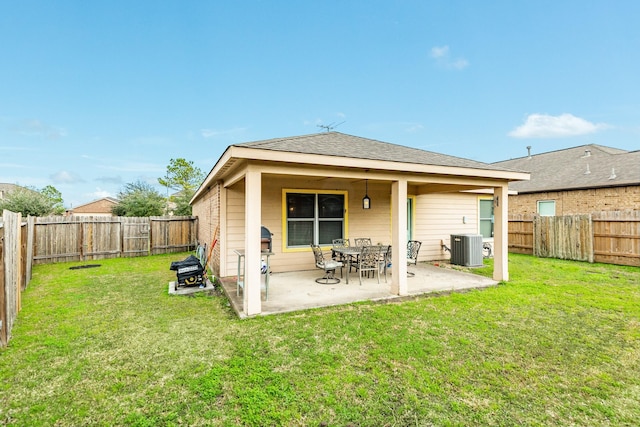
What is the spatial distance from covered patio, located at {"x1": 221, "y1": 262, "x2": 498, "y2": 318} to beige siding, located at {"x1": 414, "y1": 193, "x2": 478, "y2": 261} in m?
1.82

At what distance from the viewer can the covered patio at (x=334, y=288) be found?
191 inches

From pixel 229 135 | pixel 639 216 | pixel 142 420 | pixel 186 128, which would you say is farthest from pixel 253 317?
pixel 229 135

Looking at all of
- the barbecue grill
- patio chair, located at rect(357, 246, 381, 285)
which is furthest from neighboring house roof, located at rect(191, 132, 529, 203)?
the barbecue grill

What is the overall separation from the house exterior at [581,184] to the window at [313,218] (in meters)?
9.76

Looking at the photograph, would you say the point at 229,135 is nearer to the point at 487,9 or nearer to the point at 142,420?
the point at 487,9

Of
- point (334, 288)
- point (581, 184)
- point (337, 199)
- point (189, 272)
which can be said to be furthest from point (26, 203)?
point (581, 184)

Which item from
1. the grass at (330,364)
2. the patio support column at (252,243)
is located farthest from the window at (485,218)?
the patio support column at (252,243)

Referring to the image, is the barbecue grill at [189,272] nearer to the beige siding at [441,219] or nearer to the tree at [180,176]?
the beige siding at [441,219]

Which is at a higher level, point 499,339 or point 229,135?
point 229,135

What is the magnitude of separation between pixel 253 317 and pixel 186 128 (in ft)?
76.3

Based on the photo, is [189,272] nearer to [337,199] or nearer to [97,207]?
[337,199]

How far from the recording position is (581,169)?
1429cm

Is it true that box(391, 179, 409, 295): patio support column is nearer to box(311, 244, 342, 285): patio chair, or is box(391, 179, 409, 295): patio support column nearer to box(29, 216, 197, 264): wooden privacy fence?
box(311, 244, 342, 285): patio chair

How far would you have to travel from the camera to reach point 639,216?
8.35 meters
